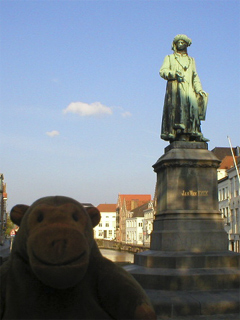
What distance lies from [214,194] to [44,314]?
29.7 ft

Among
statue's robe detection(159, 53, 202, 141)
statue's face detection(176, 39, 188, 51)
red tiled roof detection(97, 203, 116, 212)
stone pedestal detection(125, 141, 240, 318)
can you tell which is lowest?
stone pedestal detection(125, 141, 240, 318)

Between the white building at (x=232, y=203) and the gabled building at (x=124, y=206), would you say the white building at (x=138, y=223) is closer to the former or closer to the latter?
the gabled building at (x=124, y=206)

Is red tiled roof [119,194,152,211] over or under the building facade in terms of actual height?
over

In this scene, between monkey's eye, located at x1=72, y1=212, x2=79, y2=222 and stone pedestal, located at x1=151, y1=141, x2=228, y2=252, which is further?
stone pedestal, located at x1=151, y1=141, x2=228, y2=252

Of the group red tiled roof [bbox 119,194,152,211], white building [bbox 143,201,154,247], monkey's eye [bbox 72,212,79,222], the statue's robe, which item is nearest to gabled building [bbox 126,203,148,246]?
white building [bbox 143,201,154,247]

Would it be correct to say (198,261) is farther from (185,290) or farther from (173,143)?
(173,143)

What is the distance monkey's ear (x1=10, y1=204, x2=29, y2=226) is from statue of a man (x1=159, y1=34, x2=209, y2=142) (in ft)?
30.5

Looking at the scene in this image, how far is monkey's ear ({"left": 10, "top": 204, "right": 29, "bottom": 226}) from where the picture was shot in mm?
3391

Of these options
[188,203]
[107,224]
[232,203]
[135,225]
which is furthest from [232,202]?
[107,224]

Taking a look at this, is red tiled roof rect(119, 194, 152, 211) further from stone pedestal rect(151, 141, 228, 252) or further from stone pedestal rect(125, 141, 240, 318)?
stone pedestal rect(151, 141, 228, 252)

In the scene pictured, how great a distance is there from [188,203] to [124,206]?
117946mm

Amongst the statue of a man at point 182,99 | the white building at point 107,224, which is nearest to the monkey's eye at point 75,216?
the statue of a man at point 182,99

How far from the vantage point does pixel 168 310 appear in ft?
24.4

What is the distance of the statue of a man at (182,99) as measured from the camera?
1243 centimetres
